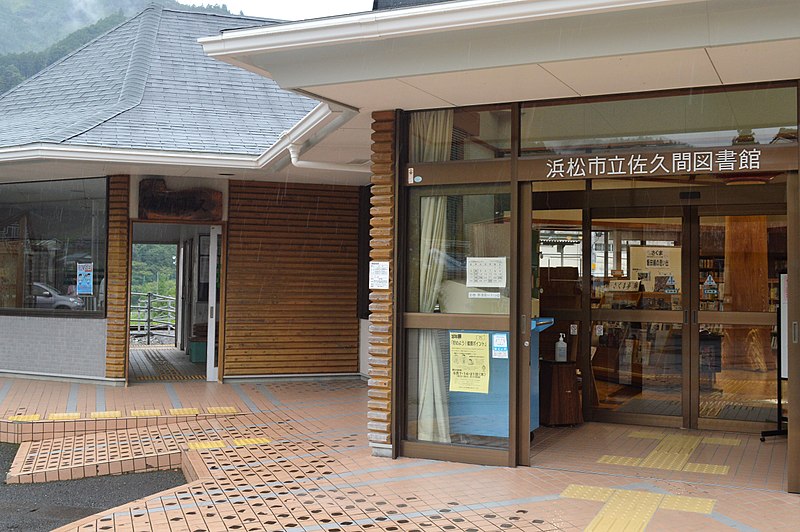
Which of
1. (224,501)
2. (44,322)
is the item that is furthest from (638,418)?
(44,322)

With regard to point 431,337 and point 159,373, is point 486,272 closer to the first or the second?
point 431,337

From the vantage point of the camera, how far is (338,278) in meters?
11.4

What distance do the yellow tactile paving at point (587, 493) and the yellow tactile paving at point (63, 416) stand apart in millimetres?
4998

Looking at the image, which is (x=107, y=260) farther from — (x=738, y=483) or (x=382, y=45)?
(x=738, y=483)

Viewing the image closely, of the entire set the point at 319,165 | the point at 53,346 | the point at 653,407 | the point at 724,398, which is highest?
the point at 319,165

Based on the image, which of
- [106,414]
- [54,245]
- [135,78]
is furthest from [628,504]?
[135,78]

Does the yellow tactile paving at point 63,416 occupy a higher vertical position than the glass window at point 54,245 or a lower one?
lower

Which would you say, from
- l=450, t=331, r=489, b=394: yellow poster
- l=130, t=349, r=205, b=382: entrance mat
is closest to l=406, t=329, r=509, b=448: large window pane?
l=450, t=331, r=489, b=394: yellow poster

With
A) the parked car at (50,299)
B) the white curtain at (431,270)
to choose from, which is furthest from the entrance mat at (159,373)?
the white curtain at (431,270)

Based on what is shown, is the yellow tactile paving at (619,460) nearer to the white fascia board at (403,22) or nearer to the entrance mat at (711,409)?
the entrance mat at (711,409)

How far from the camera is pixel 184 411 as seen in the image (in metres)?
8.62

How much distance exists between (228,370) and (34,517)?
539 cm

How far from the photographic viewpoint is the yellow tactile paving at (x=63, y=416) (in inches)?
316

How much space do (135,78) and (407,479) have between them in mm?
7715
